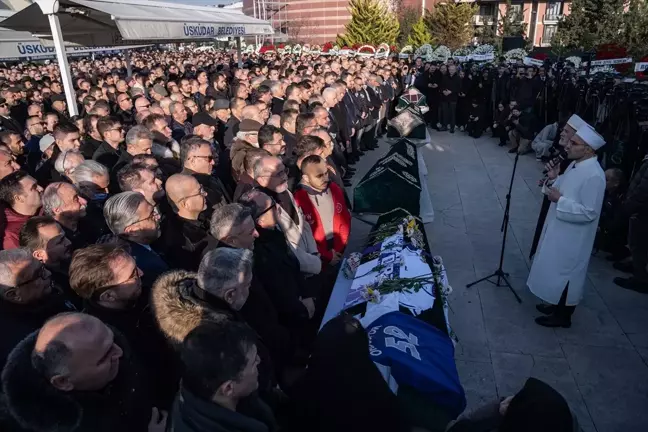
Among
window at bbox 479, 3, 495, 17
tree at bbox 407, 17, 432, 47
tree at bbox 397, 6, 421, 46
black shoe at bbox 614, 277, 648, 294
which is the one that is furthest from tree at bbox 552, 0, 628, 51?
window at bbox 479, 3, 495, 17

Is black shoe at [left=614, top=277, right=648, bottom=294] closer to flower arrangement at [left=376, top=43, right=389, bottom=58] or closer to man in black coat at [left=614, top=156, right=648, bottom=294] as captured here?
man in black coat at [left=614, top=156, right=648, bottom=294]

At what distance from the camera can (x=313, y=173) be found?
429cm

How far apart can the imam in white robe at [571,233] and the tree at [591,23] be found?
671 inches

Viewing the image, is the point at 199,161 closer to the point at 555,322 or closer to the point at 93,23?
the point at 555,322

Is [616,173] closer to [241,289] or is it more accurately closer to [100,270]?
[241,289]

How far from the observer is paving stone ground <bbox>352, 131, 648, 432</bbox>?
3.69 m

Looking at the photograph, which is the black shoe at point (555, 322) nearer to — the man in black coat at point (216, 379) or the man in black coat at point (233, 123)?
the man in black coat at point (216, 379)

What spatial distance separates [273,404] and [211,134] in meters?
4.30

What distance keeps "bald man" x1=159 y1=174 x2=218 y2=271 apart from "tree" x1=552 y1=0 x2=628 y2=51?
64.0ft

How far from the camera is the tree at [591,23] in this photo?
1839 centimetres

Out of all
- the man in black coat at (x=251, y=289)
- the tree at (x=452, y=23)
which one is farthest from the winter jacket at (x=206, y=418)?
the tree at (x=452, y=23)

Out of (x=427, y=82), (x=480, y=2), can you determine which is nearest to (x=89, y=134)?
(x=427, y=82)

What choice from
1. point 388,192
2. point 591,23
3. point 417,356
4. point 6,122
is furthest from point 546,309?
point 591,23

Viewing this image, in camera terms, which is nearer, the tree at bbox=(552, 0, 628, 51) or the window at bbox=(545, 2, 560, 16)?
the tree at bbox=(552, 0, 628, 51)
